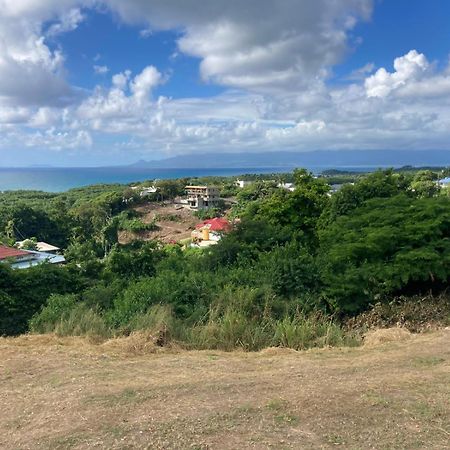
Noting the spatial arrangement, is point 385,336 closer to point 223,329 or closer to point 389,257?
point 223,329

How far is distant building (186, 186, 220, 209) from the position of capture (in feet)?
221

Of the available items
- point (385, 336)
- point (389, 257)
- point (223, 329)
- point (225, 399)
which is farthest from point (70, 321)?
point (389, 257)

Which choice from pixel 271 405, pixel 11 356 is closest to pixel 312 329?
pixel 271 405

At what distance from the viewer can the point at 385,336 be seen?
612 centimetres

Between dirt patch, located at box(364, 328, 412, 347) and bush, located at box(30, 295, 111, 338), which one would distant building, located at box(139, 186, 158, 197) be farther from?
dirt patch, located at box(364, 328, 412, 347)

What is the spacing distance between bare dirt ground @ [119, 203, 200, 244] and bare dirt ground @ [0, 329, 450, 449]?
40.3 metres

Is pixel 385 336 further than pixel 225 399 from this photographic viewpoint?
Yes

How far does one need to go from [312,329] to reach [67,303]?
406 cm

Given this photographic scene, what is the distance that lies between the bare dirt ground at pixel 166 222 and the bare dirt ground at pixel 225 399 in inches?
1588

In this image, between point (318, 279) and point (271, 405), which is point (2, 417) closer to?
point (271, 405)

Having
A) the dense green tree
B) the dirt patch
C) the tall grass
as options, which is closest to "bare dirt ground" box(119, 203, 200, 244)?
the dense green tree

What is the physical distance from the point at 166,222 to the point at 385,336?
52612mm

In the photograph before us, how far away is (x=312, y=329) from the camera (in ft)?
20.7

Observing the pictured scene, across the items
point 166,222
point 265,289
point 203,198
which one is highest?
point 265,289
